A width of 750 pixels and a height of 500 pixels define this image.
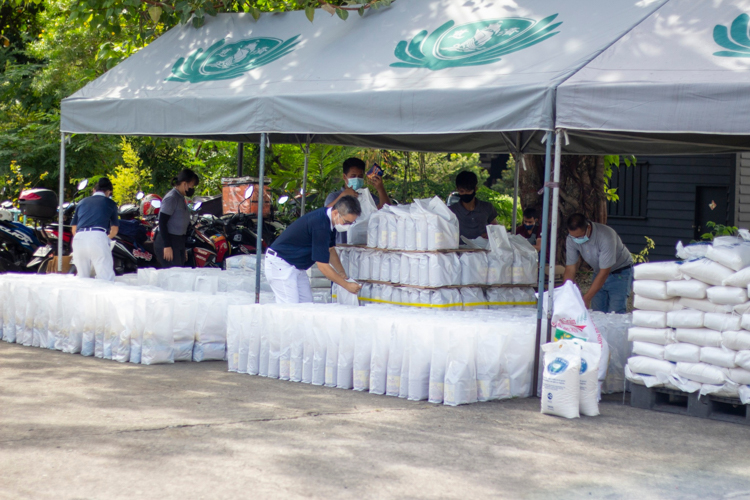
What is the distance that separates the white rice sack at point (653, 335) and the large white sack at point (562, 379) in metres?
0.58

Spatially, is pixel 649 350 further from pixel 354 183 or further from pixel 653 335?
pixel 354 183

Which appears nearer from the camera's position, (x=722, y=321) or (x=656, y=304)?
(x=722, y=321)

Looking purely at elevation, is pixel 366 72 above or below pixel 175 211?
above

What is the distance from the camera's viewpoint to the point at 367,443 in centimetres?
525

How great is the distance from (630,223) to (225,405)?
1280cm

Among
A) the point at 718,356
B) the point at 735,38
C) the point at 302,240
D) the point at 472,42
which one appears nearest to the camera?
the point at 718,356

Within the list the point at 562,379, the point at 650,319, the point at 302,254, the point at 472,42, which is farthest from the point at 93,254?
the point at 650,319

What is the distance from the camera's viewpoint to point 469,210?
9570 millimetres

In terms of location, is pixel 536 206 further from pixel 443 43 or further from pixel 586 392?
pixel 586 392

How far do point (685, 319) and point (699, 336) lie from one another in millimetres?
152

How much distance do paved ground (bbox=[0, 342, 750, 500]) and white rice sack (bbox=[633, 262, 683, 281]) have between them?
103cm

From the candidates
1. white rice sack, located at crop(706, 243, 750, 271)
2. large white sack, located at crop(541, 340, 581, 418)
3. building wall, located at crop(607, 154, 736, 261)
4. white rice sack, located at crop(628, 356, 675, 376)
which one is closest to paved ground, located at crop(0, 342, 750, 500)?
large white sack, located at crop(541, 340, 581, 418)

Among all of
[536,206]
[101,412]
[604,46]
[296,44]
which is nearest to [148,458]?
[101,412]

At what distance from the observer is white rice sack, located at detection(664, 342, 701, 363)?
595 centimetres
